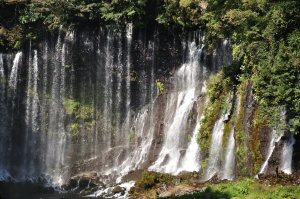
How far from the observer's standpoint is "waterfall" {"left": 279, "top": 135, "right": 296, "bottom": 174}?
24391 mm

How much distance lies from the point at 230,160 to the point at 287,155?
4075mm

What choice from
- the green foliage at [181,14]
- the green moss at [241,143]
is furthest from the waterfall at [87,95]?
the green moss at [241,143]

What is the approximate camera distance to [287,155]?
24516mm

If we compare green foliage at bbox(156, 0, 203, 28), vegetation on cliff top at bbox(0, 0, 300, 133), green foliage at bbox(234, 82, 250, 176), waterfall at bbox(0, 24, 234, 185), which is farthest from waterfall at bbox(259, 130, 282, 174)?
green foliage at bbox(156, 0, 203, 28)

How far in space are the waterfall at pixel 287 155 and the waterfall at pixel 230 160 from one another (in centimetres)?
353

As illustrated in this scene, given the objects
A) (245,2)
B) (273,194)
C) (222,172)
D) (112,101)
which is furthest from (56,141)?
(273,194)

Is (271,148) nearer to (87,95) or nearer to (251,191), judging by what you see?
(251,191)

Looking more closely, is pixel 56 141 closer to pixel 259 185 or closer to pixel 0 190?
pixel 0 190

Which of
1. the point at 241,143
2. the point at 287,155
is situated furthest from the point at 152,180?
the point at 287,155

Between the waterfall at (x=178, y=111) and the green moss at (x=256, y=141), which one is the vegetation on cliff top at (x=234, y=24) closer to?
the green moss at (x=256, y=141)

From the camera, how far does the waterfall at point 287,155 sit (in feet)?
80.0

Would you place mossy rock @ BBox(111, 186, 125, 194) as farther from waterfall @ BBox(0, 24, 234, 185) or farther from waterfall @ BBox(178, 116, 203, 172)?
waterfall @ BBox(0, 24, 234, 185)

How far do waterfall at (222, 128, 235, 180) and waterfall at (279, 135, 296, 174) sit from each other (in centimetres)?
353

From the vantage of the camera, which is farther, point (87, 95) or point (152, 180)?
point (87, 95)
